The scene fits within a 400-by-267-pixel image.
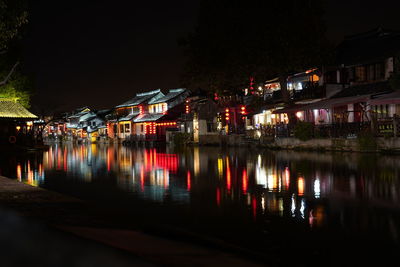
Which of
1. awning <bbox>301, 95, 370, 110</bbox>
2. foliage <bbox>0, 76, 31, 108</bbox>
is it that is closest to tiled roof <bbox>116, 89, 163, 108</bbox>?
foliage <bbox>0, 76, 31, 108</bbox>

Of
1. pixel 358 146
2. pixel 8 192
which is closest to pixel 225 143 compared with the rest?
pixel 358 146

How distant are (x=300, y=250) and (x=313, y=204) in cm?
357

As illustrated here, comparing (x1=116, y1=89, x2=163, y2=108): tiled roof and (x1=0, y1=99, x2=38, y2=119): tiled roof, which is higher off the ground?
(x1=116, y1=89, x2=163, y2=108): tiled roof

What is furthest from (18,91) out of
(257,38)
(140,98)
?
(140,98)

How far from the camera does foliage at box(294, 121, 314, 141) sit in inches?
1126

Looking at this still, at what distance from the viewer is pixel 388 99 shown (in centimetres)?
2398

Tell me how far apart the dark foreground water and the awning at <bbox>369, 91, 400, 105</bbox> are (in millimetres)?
8683

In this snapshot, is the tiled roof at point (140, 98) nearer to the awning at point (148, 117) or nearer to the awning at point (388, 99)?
the awning at point (148, 117)

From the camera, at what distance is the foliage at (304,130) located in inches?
1126

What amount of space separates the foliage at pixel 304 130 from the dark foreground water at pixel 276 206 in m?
12.4

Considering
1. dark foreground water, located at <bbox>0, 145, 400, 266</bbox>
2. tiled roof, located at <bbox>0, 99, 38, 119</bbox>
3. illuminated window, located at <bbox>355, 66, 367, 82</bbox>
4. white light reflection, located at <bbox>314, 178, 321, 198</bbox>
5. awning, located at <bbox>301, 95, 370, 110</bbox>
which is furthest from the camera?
tiled roof, located at <bbox>0, 99, 38, 119</bbox>

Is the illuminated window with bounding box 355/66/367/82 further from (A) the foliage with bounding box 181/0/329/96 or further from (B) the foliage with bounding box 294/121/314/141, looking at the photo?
(B) the foliage with bounding box 294/121/314/141

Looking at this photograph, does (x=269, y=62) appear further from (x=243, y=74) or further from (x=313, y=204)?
(x=313, y=204)

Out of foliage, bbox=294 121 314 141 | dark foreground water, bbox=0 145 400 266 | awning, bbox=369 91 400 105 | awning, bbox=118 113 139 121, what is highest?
awning, bbox=118 113 139 121
